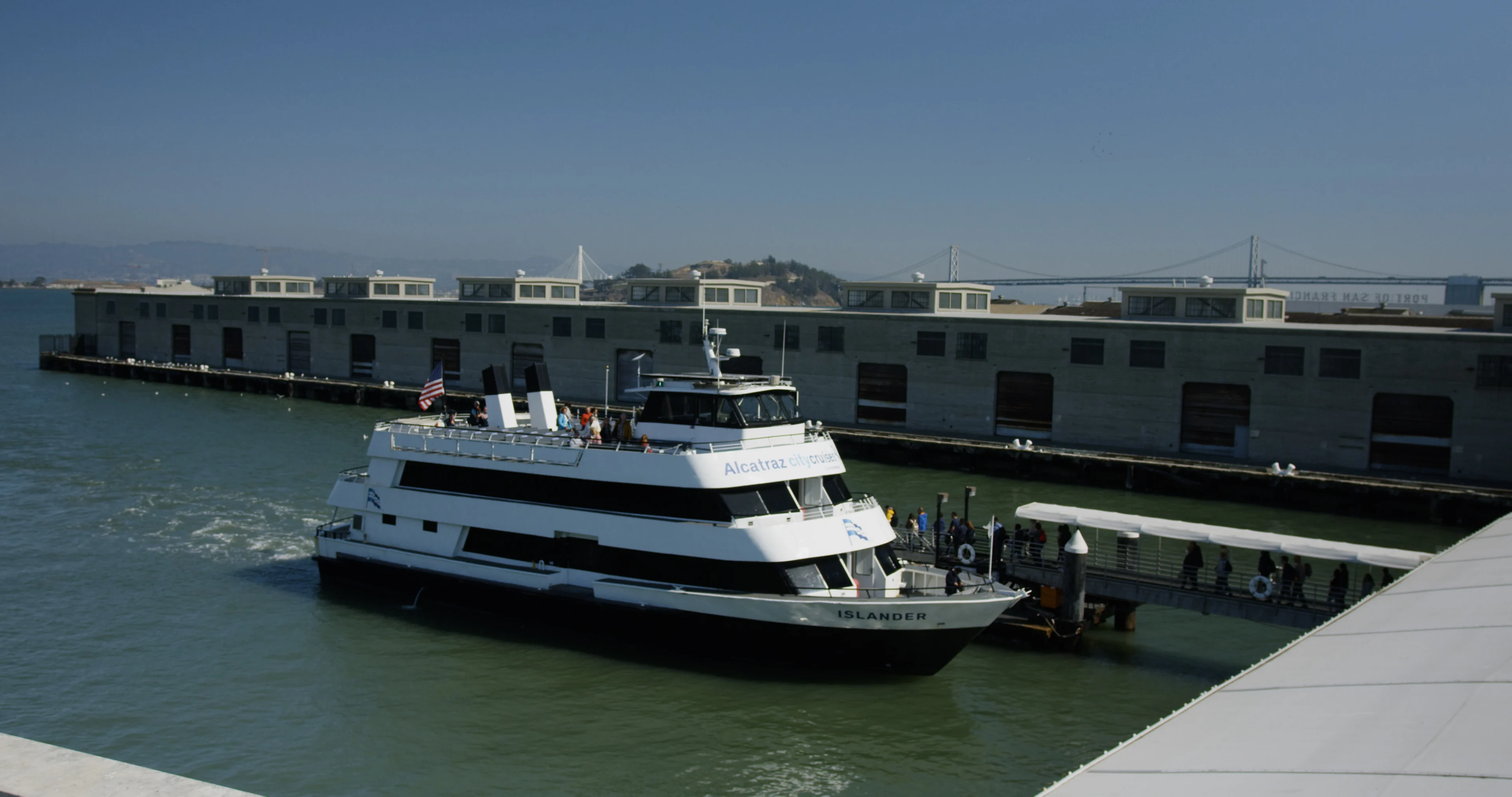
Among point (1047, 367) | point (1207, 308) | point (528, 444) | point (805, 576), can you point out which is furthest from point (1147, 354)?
point (528, 444)

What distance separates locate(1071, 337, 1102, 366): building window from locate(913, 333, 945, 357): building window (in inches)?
199

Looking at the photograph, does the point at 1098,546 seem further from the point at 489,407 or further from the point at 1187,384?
the point at 1187,384

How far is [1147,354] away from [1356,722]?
30.5m

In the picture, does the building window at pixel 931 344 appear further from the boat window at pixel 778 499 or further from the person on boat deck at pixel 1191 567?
the boat window at pixel 778 499

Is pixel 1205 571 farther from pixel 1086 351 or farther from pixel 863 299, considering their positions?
pixel 863 299

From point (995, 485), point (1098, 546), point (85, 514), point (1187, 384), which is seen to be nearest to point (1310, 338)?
point (1187, 384)

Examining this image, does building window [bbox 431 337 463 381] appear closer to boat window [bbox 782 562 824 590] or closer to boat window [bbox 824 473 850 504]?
boat window [bbox 824 473 850 504]

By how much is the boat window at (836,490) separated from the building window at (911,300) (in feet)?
87.8

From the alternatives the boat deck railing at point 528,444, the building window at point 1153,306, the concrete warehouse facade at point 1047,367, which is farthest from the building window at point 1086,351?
the boat deck railing at point 528,444

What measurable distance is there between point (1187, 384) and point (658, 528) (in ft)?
83.3

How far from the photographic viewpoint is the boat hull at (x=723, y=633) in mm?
17516

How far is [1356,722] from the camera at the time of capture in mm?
9438

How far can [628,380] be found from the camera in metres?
53.2

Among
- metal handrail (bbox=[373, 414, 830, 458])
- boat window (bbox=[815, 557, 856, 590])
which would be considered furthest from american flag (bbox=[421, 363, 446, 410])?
boat window (bbox=[815, 557, 856, 590])
